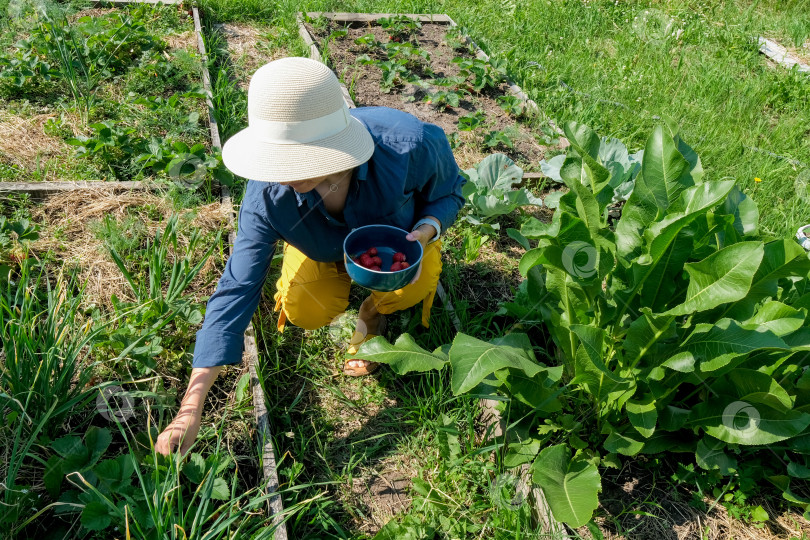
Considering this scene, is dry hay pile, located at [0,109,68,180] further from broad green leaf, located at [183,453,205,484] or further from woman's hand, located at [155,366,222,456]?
broad green leaf, located at [183,453,205,484]

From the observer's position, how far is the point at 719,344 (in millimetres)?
1650

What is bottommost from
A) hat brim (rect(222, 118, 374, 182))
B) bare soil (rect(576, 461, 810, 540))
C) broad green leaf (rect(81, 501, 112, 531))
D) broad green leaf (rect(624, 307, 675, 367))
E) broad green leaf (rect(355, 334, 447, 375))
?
bare soil (rect(576, 461, 810, 540))

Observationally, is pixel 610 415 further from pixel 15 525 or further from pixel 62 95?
pixel 62 95

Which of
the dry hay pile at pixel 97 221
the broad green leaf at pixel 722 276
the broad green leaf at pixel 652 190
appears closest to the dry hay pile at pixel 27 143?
the dry hay pile at pixel 97 221

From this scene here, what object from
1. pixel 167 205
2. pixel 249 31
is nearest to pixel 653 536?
pixel 167 205

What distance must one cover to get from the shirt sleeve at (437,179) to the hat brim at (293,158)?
44cm

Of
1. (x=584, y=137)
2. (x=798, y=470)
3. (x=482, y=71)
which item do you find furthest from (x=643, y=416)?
(x=482, y=71)

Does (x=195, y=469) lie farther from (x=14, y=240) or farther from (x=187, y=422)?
(x=14, y=240)

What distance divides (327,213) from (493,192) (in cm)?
113

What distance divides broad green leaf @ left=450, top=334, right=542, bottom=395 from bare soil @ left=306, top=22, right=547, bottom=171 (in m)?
1.94

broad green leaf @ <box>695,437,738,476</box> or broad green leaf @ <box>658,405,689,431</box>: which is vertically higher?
broad green leaf @ <box>658,405,689,431</box>

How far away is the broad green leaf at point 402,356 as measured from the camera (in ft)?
6.29

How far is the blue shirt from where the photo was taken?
75.2 inches

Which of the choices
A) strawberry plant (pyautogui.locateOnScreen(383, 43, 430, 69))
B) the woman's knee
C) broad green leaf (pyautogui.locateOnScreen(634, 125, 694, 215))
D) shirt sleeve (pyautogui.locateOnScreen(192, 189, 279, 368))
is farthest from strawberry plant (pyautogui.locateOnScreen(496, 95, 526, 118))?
shirt sleeve (pyautogui.locateOnScreen(192, 189, 279, 368))
